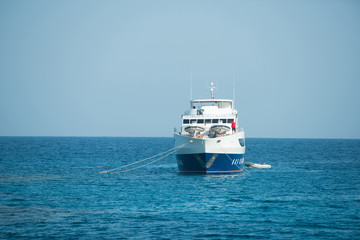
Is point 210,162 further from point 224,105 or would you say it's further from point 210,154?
point 224,105

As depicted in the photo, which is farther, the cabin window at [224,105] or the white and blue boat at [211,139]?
the cabin window at [224,105]

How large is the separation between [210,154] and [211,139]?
5.82 ft

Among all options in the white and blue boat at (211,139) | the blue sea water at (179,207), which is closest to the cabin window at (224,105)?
the white and blue boat at (211,139)

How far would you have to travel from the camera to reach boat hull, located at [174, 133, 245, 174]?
157 ft

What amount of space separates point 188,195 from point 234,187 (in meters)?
6.85

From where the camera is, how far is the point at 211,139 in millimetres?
47844

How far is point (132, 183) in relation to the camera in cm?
4709

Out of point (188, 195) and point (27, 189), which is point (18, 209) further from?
point (188, 195)

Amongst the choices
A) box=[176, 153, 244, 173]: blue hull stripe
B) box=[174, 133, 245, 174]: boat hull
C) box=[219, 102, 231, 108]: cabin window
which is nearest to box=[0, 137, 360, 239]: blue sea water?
box=[176, 153, 244, 173]: blue hull stripe

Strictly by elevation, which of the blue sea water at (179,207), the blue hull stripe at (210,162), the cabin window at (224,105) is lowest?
the blue sea water at (179,207)

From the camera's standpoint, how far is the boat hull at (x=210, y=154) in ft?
157

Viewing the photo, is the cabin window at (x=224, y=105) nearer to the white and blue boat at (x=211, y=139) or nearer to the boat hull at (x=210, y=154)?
the white and blue boat at (x=211, y=139)

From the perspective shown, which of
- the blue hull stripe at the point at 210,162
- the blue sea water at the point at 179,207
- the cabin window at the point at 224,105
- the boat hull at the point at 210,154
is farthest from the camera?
the cabin window at the point at 224,105

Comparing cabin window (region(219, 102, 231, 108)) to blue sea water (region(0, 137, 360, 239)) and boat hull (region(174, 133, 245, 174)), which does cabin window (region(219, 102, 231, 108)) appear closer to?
boat hull (region(174, 133, 245, 174))
